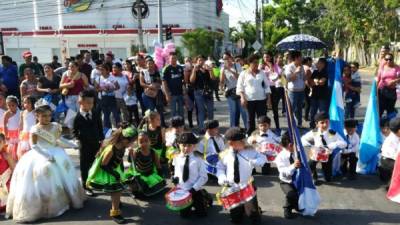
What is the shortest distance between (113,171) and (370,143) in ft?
13.6

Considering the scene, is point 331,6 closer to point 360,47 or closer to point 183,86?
point 360,47

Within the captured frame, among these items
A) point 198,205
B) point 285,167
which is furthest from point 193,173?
point 285,167

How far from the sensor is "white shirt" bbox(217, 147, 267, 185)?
220 inches

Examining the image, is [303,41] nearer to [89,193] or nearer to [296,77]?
[296,77]

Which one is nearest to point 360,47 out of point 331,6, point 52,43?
point 331,6

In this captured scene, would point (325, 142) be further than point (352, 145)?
No

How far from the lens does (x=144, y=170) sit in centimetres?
671

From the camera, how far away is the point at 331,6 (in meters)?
42.6

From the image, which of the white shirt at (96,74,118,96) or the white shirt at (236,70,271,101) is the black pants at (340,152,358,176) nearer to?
the white shirt at (236,70,271,101)

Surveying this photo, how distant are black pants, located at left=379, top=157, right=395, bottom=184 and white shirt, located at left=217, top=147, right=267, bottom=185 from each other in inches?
86.7

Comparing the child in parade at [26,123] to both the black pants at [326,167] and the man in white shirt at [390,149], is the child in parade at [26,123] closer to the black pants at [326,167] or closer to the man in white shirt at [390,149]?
the black pants at [326,167]

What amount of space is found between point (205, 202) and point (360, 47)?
163ft

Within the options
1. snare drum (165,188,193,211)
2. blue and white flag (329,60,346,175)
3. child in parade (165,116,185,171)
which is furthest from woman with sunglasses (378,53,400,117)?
snare drum (165,188,193,211)

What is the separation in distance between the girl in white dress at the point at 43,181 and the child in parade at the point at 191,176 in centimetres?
148
